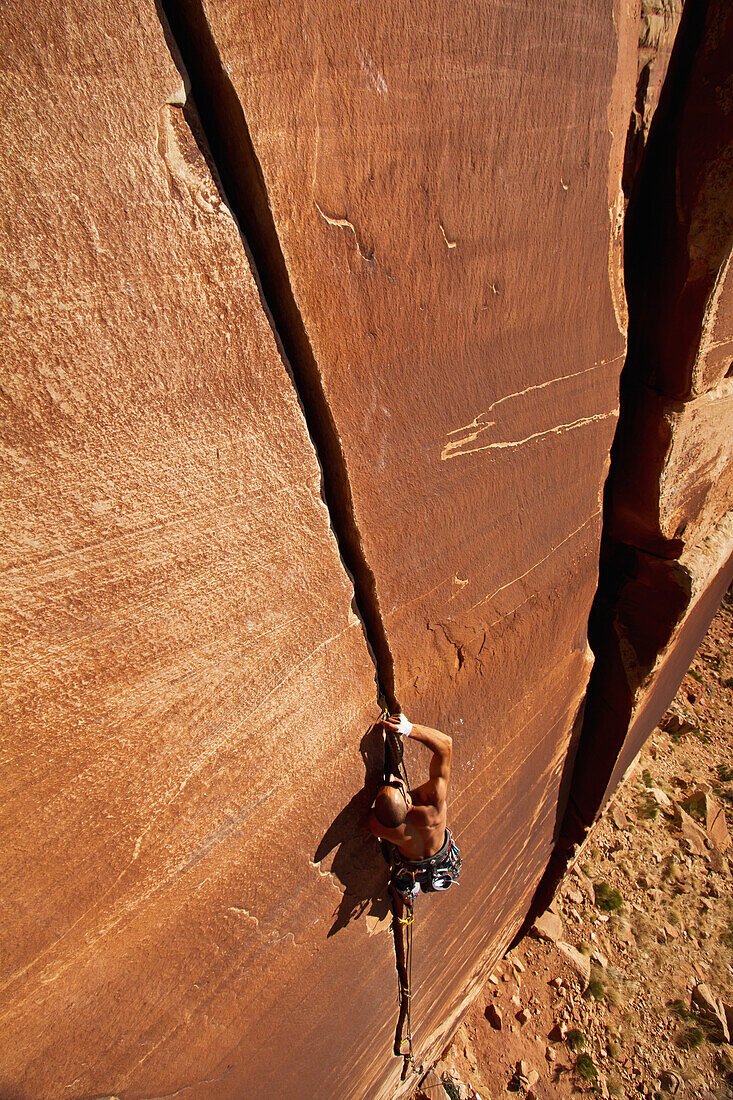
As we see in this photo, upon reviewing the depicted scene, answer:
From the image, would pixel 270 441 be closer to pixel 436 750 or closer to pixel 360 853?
pixel 436 750

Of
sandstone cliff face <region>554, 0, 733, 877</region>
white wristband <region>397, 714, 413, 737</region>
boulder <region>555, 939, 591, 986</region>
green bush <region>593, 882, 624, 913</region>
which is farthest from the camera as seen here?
green bush <region>593, 882, 624, 913</region>

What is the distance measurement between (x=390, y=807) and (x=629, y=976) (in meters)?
3.61

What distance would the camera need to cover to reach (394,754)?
5.45 feet

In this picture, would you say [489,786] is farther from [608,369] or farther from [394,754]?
[608,369]

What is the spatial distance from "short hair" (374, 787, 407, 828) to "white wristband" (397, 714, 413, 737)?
0.17m

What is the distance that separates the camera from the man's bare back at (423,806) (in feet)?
5.17

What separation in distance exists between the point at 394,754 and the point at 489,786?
0.84 metres

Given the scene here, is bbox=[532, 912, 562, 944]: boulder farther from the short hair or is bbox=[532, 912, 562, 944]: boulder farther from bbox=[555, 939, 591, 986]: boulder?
the short hair

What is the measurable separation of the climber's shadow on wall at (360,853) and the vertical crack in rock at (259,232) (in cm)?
52

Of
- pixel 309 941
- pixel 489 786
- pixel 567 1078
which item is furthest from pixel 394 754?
pixel 567 1078

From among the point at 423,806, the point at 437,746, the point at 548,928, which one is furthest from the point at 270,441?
the point at 548,928

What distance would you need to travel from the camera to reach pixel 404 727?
5.04 ft

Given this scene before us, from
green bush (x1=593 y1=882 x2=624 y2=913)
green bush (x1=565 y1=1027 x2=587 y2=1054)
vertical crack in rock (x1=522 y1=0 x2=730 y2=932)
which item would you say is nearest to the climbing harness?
vertical crack in rock (x1=522 y1=0 x2=730 y2=932)

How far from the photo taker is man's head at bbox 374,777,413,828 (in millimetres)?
1562
